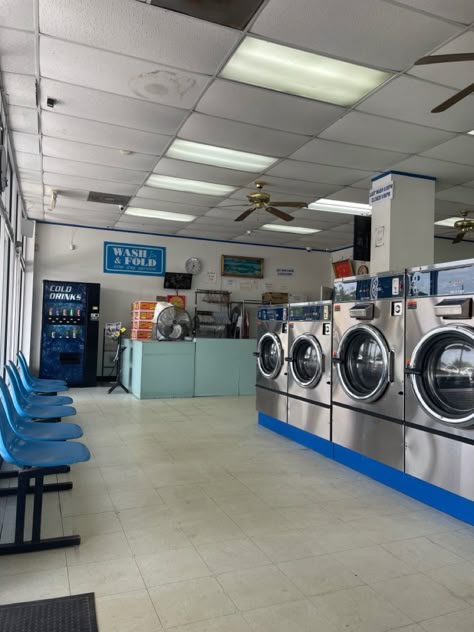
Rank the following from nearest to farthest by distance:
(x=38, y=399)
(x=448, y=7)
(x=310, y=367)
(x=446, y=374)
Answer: (x=448, y=7)
(x=446, y=374)
(x=38, y=399)
(x=310, y=367)

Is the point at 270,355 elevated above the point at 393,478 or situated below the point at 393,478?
above

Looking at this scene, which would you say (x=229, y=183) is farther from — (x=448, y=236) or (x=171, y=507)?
(x=448, y=236)

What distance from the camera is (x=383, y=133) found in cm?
455

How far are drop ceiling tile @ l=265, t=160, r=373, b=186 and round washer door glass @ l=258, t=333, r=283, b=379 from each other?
198 centimetres

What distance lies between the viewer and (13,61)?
3479 millimetres

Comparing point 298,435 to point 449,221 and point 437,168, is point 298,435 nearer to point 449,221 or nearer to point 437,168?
point 437,168

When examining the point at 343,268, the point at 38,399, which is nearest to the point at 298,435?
the point at 38,399

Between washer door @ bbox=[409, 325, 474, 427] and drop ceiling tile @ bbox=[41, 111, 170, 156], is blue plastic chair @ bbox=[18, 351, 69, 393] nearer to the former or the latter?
drop ceiling tile @ bbox=[41, 111, 170, 156]

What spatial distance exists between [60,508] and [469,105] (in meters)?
4.33

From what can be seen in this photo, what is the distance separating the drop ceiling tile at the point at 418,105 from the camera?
369cm

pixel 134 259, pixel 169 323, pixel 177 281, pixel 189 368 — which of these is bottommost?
pixel 189 368

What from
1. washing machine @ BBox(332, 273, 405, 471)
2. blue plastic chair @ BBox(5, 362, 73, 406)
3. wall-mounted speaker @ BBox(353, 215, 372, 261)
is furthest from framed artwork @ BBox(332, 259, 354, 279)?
blue plastic chair @ BBox(5, 362, 73, 406)

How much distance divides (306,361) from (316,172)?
234 centimetres

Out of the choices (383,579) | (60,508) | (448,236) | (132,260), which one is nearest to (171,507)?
(60,508)
